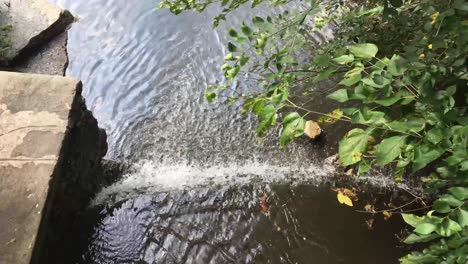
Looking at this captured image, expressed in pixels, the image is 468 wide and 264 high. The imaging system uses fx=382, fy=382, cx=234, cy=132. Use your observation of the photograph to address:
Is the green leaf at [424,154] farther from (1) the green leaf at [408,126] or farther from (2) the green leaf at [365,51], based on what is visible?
(2) the green leaf at [365,51]

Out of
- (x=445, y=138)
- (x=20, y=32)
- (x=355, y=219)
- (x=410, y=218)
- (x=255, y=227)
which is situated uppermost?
(x=20, y=32)

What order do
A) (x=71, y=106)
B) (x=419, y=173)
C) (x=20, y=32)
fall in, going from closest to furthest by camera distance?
1. (x=71, y=106)
2. (x=419, y=173)
3. (x=20, y=32)

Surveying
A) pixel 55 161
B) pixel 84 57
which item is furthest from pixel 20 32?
pixel 55 161

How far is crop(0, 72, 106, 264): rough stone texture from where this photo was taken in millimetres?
2564

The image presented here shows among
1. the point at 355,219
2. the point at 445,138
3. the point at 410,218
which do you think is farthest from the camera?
the point at 355,219

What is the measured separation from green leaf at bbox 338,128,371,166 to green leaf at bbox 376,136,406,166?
0.19ft

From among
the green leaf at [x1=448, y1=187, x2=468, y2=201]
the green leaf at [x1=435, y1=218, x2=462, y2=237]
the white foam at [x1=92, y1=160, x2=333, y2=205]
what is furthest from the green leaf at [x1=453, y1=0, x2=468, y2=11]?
the white foam at [x1=92, y1=160, x2=333, y2=205]

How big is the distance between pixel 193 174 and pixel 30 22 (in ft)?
11.0

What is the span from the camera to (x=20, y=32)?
5117mm

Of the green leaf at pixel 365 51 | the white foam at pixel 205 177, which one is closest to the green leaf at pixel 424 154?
the green leaf at pixel 365 51

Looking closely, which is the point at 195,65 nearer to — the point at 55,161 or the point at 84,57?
the point at 84,57

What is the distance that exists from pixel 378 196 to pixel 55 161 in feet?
9.35

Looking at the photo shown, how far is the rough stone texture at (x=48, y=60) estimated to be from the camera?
4.86 metres

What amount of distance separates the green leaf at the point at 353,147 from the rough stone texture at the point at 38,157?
7.06 ft
